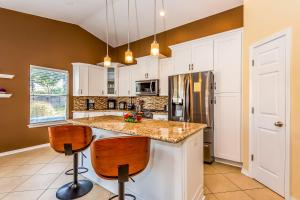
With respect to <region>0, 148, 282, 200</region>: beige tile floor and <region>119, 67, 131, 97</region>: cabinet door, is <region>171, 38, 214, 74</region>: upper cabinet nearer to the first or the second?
<region>119, 67, 131, 97</region>: cabinet door

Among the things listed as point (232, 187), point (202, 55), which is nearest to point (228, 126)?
point (232, 187)

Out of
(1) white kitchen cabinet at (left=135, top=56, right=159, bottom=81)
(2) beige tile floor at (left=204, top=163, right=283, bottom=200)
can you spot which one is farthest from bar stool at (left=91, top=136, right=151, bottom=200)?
(1) white kitchen cabinet at (left=135, top=56, right=159, bottom=81)

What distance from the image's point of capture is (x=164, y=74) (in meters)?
4.55

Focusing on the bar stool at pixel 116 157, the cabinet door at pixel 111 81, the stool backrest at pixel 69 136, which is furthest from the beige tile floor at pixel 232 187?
the cabinet door at pixel 111 81

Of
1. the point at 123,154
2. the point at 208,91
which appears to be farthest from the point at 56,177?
the point at 208,91

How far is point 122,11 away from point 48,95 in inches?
122

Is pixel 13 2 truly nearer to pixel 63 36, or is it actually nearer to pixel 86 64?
pixel 63 36

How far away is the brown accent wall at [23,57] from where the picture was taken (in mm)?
3960

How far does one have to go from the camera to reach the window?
449 centimetres

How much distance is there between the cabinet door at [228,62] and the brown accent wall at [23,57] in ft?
14.0

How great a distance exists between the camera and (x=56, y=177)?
289 cm

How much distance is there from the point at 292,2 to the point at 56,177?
172 inches

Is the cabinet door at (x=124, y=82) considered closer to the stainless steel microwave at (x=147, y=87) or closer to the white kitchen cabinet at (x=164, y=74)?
the stainless steel microwave at (x=147, y=87)

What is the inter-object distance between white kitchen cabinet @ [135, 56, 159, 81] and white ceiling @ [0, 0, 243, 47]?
3.21 ft
